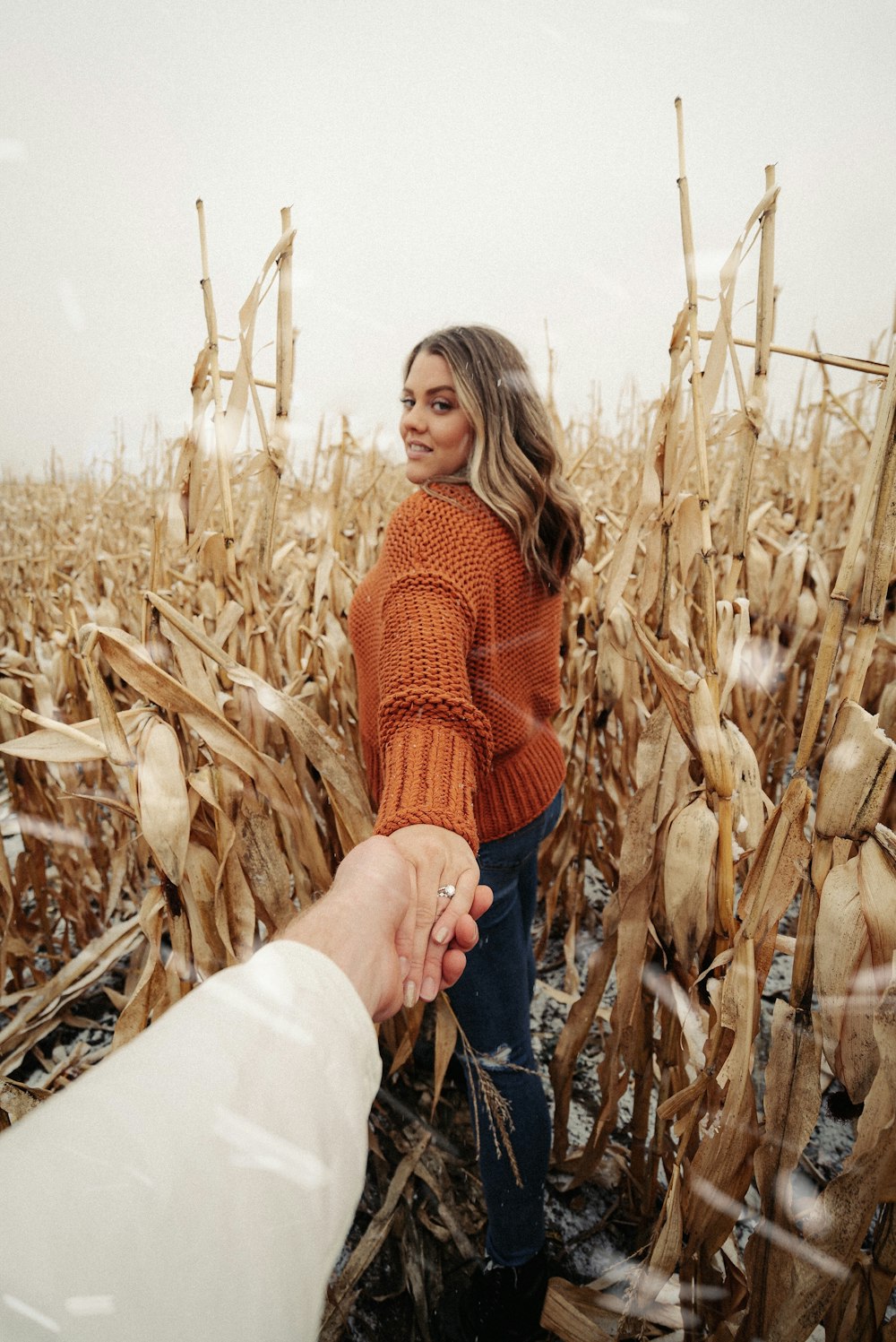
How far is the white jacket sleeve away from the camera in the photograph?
0.90 ft

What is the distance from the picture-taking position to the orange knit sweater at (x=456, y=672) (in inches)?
28.0

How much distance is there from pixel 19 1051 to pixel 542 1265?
100cm

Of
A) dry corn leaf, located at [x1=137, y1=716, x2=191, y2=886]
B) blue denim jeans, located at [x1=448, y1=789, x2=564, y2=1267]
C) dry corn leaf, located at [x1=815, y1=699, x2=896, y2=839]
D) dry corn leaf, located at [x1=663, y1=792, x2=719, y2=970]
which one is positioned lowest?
blue denim jeans, located at [x1=448, y1=789, x2=564, y2=1267]

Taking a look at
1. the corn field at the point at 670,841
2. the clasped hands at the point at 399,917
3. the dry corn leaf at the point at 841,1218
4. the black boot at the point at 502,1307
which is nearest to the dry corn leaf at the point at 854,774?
the corn field at the point at 670,841

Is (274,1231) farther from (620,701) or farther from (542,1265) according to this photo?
(620,701)

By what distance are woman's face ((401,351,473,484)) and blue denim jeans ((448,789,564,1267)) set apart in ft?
1.91

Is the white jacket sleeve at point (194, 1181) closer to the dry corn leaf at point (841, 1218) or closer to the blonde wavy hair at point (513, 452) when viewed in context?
the dry corn leaf at point (841, 1218)

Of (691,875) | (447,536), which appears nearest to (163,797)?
(447,536)

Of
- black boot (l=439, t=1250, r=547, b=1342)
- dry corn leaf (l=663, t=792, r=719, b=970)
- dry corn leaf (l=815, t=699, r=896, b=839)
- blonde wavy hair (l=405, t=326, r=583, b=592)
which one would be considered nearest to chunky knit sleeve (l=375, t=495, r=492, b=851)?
blonde wavy hair (l=405, t=326, r=583, b=592)

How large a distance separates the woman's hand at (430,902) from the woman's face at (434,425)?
0.59 metres

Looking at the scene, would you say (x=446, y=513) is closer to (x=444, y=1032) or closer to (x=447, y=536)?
(x=447, y=536)

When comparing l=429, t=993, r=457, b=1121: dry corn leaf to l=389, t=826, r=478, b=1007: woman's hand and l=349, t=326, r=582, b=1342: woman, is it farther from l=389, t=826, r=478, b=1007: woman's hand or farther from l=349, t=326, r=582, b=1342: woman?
l=389, t=826, r=478, b=1007: woman's hand

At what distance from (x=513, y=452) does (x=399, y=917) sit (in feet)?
2.27

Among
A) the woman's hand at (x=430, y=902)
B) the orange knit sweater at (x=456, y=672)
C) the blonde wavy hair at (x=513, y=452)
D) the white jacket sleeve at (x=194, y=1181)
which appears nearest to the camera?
the white jacket sleeve at (x=194, y=1181)
